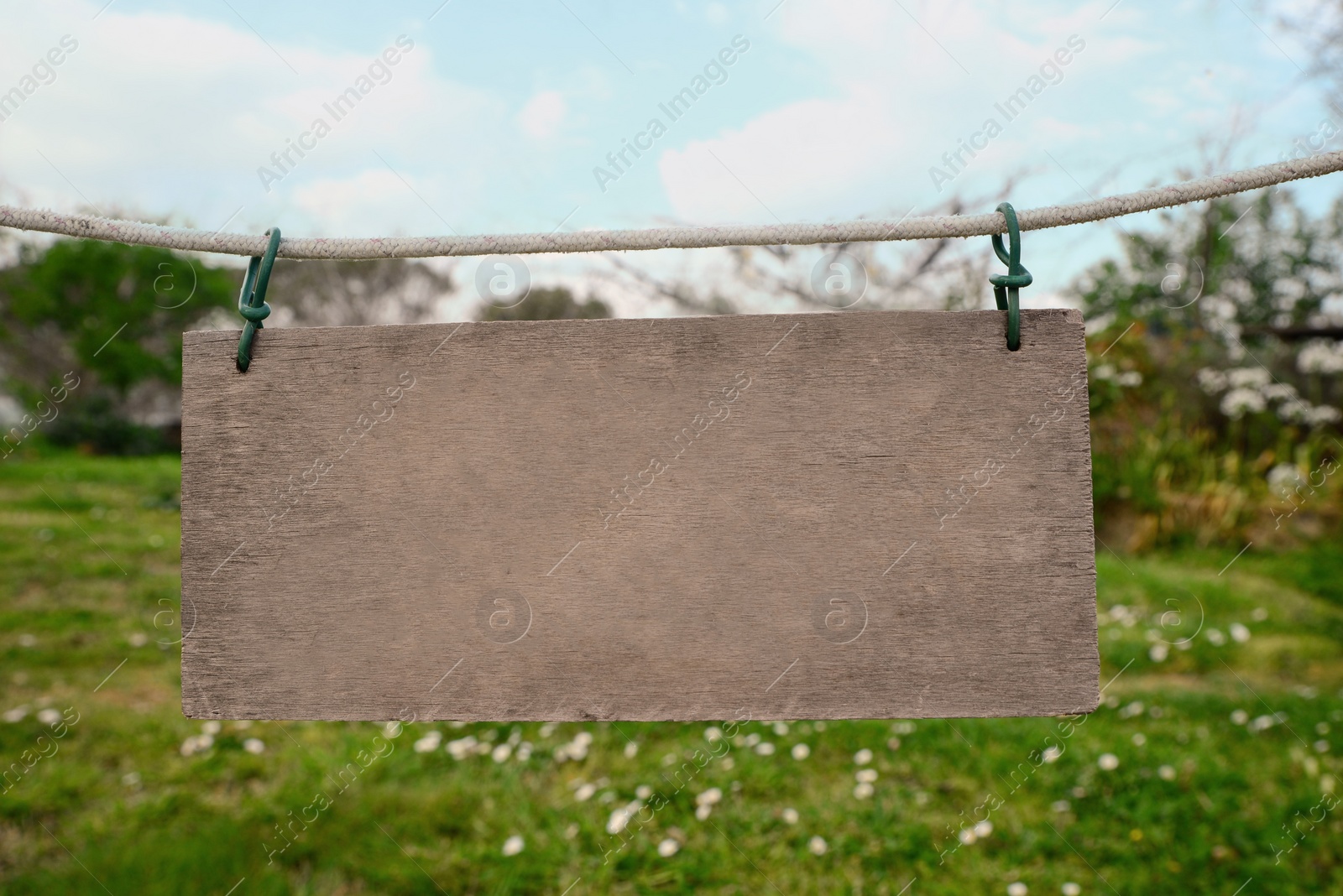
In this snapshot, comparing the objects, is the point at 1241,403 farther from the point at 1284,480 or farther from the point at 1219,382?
the point at 1284,480

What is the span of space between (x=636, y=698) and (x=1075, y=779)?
7.96ft

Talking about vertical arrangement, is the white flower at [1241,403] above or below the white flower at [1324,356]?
below

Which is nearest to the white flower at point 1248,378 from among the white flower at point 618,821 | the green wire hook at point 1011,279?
the white flower at point 618,821

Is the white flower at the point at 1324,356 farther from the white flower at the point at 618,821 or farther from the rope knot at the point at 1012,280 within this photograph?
the rope knot at the point at 1012,280

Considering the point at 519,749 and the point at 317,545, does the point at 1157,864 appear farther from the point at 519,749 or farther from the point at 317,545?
the point at 317,545

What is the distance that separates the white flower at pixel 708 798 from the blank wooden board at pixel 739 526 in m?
1.84

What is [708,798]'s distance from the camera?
261 centimetres

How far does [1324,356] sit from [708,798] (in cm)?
672

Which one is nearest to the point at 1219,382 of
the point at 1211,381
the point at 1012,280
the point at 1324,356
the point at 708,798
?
the point at 1211,381

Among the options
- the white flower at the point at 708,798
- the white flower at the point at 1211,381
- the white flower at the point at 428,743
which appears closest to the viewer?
the white flower at the point at 708,798

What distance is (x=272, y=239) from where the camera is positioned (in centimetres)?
100

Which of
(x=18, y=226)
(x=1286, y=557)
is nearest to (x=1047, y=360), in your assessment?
(x=18, y=226)

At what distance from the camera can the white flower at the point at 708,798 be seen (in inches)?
103

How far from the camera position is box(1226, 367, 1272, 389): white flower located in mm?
6805
